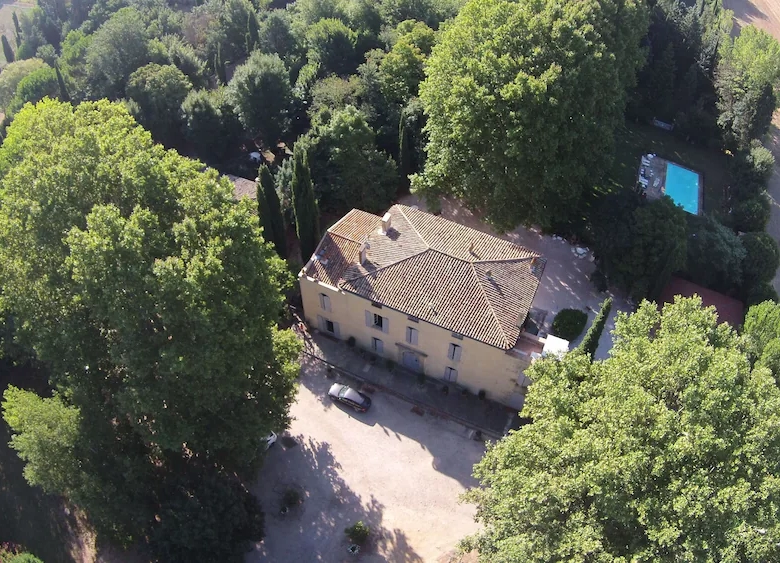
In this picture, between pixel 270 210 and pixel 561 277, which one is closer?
pixel 270 210

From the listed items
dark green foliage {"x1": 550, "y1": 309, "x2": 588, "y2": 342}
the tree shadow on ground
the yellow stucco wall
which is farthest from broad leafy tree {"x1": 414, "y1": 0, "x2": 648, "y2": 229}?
the tree shadow on ground

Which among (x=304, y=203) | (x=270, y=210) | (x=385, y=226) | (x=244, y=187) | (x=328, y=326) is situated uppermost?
(x=385, y=226)

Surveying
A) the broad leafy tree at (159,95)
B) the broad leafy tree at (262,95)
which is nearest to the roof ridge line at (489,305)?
the broad leafy tree at (262,95)

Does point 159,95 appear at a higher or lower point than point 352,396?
higher

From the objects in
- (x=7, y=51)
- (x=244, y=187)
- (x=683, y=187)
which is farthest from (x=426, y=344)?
(x=7, y=51)

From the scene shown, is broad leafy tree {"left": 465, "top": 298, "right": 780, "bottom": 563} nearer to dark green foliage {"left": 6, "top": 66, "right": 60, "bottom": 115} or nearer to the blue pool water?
the blue pool water

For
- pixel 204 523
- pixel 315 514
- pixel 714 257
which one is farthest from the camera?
pixel 714 257

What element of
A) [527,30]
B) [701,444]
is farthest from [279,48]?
[701,444]

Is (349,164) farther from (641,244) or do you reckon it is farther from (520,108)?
(641,244)
